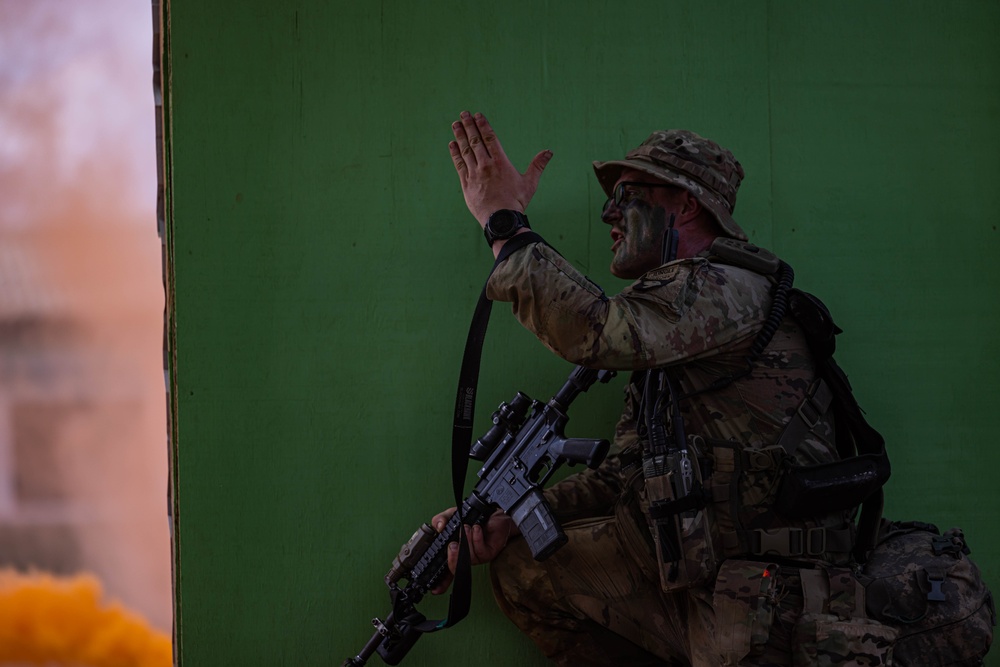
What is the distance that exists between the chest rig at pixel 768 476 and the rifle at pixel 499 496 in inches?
11.7

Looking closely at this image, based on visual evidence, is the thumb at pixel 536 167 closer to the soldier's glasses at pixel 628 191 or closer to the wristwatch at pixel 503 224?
the wristwatch at pixel 503 224

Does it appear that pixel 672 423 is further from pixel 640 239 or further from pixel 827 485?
pixel 640 239

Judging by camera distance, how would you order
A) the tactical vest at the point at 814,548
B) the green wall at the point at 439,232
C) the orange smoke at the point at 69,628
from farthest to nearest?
the orange smoke at the point at 69,628
the green wall at the point at 439,232
the tactical vest at the point at 814,548

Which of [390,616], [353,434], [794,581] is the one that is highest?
[353,434]

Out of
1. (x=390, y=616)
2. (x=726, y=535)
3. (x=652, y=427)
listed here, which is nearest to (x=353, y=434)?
(x=390, y=616)

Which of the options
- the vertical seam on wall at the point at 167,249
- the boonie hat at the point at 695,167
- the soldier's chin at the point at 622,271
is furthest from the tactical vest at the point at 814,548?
the vertical seam on wall at the point at 167,249

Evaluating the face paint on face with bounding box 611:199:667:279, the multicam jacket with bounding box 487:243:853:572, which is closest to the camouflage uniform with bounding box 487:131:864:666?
the multicam jacket with bounding box 487:243:853:572

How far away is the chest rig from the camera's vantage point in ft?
8.14

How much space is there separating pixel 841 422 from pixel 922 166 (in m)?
1.22

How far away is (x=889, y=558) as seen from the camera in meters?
2.53

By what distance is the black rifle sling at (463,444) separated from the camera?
279cm

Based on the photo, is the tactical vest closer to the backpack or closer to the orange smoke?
the backpack

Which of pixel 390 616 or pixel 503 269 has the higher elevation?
pixel 503 269

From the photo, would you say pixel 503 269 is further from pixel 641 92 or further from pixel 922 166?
pixel 922 166
